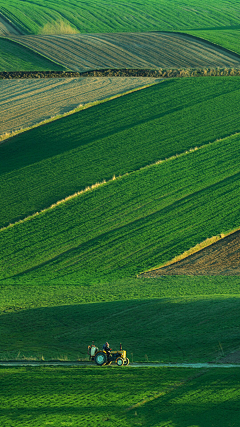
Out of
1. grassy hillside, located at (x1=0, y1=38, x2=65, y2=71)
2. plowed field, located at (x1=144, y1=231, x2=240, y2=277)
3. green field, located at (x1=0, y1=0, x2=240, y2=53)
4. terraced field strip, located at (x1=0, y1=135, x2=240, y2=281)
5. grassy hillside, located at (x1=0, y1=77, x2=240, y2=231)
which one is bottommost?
plowed field, located at (x1=144, y1=231, x2=240, y2=277)

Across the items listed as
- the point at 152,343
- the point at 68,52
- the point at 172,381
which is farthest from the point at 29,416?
the point at 68,52

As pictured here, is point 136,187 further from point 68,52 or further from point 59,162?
point 68,52

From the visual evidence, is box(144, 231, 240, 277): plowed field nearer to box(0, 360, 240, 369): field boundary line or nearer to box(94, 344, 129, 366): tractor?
box(0, 360, 240, 369): field boundary line

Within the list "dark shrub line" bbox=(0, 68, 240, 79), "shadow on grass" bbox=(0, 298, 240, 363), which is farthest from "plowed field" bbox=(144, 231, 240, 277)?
"dark shrub line" bbox=(0, 68, 240, 79)

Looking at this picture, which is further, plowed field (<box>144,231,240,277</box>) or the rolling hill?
plowed field (<box>144,231,240,277</box>)

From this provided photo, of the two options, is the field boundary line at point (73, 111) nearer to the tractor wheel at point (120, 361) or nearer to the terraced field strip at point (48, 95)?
the terraced field strip at point (48, 95)

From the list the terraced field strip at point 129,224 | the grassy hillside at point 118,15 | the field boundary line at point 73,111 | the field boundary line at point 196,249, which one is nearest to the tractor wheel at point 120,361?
the field boundary line at point 196,249

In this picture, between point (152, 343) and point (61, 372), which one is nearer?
point (61, 372)
